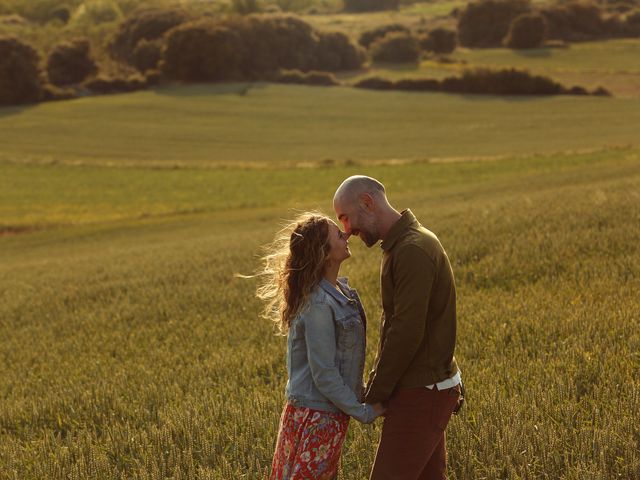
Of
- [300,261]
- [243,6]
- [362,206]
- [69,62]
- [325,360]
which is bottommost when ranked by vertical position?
[69,62]

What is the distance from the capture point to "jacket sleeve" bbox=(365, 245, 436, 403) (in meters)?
3.80

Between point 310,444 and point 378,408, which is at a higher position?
point 378,408

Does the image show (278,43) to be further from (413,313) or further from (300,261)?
(413,313)

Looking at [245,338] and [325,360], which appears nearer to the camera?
[325,360]

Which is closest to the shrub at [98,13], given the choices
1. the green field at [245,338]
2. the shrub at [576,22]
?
the shrub at [576,22]

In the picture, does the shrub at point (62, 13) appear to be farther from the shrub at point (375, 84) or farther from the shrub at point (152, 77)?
the shrub at point (375, 84)

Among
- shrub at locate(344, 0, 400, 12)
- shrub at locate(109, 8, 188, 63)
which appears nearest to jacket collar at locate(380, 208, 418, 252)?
shrub at locate(109, 8, 188, 63)

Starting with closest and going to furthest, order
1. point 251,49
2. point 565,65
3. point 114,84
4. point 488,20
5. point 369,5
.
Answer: point 114,84 < point 251,49 < point 565,65 < point 488,20 < point 369,5

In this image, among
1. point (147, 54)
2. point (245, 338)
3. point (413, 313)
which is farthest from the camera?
point (147, 54)

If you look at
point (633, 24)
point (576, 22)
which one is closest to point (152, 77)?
point (576, 22)

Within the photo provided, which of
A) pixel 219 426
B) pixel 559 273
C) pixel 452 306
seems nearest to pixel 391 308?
pixel 452 306

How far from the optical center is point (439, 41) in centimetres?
10156

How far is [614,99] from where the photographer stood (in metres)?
67.0

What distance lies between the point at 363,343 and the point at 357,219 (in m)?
0.69
